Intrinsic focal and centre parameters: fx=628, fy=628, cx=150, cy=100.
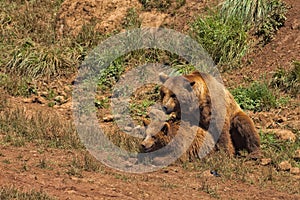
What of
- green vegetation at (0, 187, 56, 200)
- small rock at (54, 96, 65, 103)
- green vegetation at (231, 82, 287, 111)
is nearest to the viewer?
green vegetation at (0, 187, 56, 200)

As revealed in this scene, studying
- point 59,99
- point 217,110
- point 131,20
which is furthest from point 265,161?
point 131,20

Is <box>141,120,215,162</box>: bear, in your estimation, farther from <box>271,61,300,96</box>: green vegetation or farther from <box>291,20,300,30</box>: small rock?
<box>291,20,300,30</box>: small rock

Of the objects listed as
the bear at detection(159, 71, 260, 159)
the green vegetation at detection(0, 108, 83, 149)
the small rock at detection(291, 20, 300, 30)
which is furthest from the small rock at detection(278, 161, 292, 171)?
the small rock at detection(291, 20, 300, 30)

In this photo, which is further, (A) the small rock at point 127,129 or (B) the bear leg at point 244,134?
(A) the small rock at point 127,129

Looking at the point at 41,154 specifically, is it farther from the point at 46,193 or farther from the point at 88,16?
the point at 88,16

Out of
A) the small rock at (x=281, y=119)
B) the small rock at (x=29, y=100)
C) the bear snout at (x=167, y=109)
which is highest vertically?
the bear snout at (x=167, y=109)

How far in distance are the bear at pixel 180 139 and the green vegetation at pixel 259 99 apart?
2.38 metres

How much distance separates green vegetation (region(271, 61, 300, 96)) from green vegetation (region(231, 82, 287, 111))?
31 cm

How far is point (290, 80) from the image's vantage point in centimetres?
1139

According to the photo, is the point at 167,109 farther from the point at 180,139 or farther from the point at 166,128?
the point at 180,139

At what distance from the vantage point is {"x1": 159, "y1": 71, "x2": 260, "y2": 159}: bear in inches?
347

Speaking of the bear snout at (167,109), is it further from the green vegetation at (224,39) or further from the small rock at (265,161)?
the green vegetation at (224,39)

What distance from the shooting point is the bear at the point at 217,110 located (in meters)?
8.80

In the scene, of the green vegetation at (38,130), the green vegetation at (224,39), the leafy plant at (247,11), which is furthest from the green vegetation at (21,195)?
the leafy plant at (247,11)
